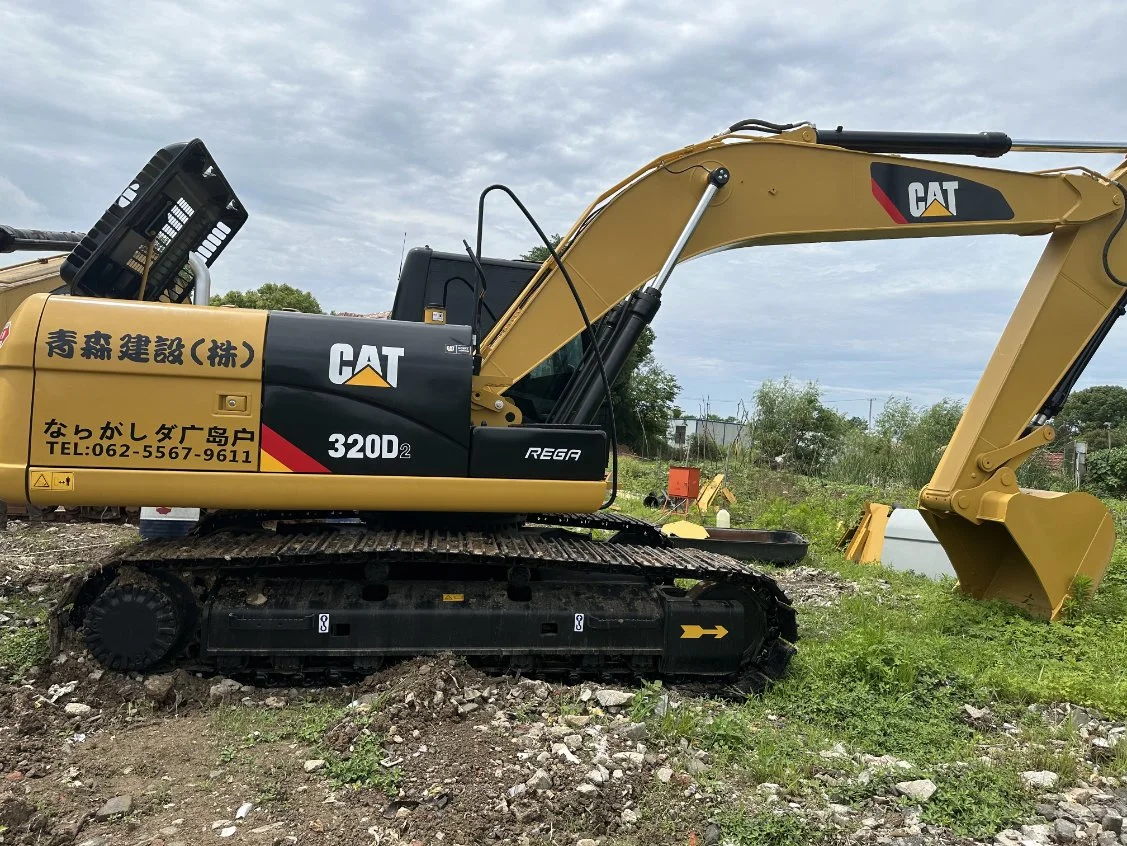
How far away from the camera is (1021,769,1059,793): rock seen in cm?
327

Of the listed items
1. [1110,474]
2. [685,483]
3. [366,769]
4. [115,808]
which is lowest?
[115,808]

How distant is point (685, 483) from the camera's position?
Result: 1205 cm

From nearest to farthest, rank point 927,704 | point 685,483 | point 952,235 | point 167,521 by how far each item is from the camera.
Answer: point 927,704
point 167,521
point 952,235
point 685,483

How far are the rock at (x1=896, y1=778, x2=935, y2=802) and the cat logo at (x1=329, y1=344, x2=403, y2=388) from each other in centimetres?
301

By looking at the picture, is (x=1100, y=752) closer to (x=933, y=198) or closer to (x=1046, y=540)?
(x=1046, y=540)

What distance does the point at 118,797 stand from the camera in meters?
3.04

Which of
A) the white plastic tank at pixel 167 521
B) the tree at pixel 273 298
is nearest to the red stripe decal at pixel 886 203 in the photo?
the white plastic tank at pixel 167 521

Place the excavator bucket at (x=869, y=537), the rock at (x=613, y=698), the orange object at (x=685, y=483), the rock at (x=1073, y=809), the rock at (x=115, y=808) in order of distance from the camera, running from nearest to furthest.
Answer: the rock at (x=115, y=808) < the rock at (x=1073, y=809) < the rock at (x=613, y=698) < the excavator bucket at (x=869, y=537) < the orange object at (x=685, y=483)

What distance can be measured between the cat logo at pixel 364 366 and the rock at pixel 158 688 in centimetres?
179

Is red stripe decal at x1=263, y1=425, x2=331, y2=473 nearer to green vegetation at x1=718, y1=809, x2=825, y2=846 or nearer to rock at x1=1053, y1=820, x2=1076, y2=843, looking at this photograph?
green vegetation at x1=718, y1=809, x2=825, y2=846

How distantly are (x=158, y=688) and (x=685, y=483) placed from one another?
8.91 meters

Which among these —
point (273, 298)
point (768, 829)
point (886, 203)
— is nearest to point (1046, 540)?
point (886, 203)

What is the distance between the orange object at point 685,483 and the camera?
12.0 metres

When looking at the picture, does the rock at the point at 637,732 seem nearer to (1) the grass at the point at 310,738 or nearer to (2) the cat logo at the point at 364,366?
(1) the grass at the point at 310,738
